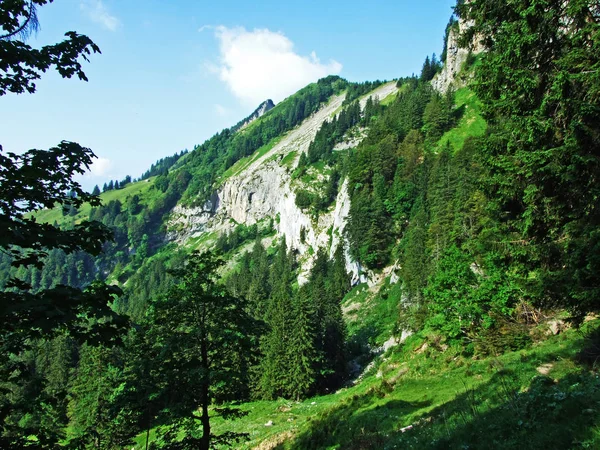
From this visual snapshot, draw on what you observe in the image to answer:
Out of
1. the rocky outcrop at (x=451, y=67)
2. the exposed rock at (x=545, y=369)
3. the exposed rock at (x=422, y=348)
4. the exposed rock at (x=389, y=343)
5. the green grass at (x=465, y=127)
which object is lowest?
the exposed rock at (x=389, y=343)

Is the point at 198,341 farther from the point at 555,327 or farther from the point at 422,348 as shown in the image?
the point at 422,348

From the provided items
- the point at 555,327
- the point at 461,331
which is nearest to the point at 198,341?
the point at 461,331

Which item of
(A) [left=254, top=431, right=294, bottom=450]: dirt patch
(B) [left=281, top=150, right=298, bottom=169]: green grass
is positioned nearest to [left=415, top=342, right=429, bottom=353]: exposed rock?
(A) [left=254, top=431, right=294, bottom=450]: dirt patch

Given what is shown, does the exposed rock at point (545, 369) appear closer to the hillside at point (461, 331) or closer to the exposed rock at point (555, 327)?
the hillside at point (461, 331)

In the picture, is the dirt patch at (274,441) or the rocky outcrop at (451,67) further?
the rocky outcrop at (451,67)

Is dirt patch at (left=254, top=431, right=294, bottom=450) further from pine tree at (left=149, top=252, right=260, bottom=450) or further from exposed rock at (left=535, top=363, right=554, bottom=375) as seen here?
exposed rock at (left=535, top=363, right=554, bottom=375)

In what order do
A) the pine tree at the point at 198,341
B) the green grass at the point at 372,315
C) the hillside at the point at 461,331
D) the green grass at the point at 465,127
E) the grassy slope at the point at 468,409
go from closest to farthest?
the grassy slope at the point at 468,409, the hillside at the point at 461,331, the pine tree at the point at 198,341, the green grass at the point at 372,315, the green grass at the point at 465,127

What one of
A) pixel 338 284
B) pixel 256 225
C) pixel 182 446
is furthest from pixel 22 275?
pixel 182 446

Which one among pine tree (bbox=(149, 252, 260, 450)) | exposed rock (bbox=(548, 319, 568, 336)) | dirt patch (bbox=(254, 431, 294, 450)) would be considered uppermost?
pine tree (bbox=(149, 252, 260, 450))

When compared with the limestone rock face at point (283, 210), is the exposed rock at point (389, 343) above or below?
below

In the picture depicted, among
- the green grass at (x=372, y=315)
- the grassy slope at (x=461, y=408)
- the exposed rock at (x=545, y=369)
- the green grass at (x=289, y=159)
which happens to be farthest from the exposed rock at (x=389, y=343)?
the green grass at (x=289, y=159)

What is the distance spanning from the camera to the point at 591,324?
14.9 meters

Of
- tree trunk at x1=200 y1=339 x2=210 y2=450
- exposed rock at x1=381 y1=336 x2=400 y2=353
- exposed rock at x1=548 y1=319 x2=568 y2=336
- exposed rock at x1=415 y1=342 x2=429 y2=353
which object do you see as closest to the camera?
tree trunk at x1=200 y1=339 x2=210 y2=450

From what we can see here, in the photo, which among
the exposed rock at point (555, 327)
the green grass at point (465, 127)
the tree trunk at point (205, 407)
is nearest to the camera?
the tree trunk at point (205, 407)
